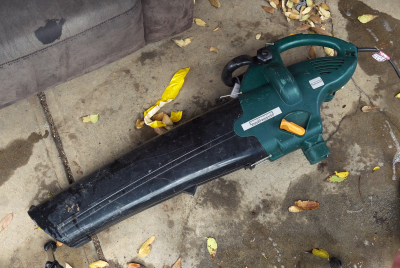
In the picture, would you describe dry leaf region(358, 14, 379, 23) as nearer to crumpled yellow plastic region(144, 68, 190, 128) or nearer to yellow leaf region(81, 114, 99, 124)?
crumpled yellow plastic region(144, 68, 190, 128)

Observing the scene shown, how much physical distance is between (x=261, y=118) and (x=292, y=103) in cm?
21

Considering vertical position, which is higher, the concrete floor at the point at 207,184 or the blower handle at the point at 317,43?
the blower handle at the point at 317,43

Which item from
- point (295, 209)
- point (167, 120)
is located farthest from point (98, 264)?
point (295, 209)

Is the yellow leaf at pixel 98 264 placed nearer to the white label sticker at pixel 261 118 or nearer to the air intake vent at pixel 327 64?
the white label sticker at pixel 261 118

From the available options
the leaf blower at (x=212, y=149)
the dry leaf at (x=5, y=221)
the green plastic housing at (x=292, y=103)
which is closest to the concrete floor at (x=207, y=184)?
the dry leaf at (x=5, y=221)

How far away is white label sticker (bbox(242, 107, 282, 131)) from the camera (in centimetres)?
164

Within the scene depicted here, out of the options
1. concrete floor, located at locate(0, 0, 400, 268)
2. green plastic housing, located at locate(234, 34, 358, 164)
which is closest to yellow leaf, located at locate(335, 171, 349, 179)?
concrete floor, located at locate(0, 0, 400, 268)

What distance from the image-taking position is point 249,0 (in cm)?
230

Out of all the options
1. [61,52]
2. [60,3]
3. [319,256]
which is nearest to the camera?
[60,3]

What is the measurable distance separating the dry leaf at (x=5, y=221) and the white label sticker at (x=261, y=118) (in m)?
1.73

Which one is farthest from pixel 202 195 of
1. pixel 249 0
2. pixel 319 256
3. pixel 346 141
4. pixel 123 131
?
pixel 249 0

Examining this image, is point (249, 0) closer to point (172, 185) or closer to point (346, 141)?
point (346, 141)

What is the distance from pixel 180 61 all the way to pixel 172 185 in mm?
1013

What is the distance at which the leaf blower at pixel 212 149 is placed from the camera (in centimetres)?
164
